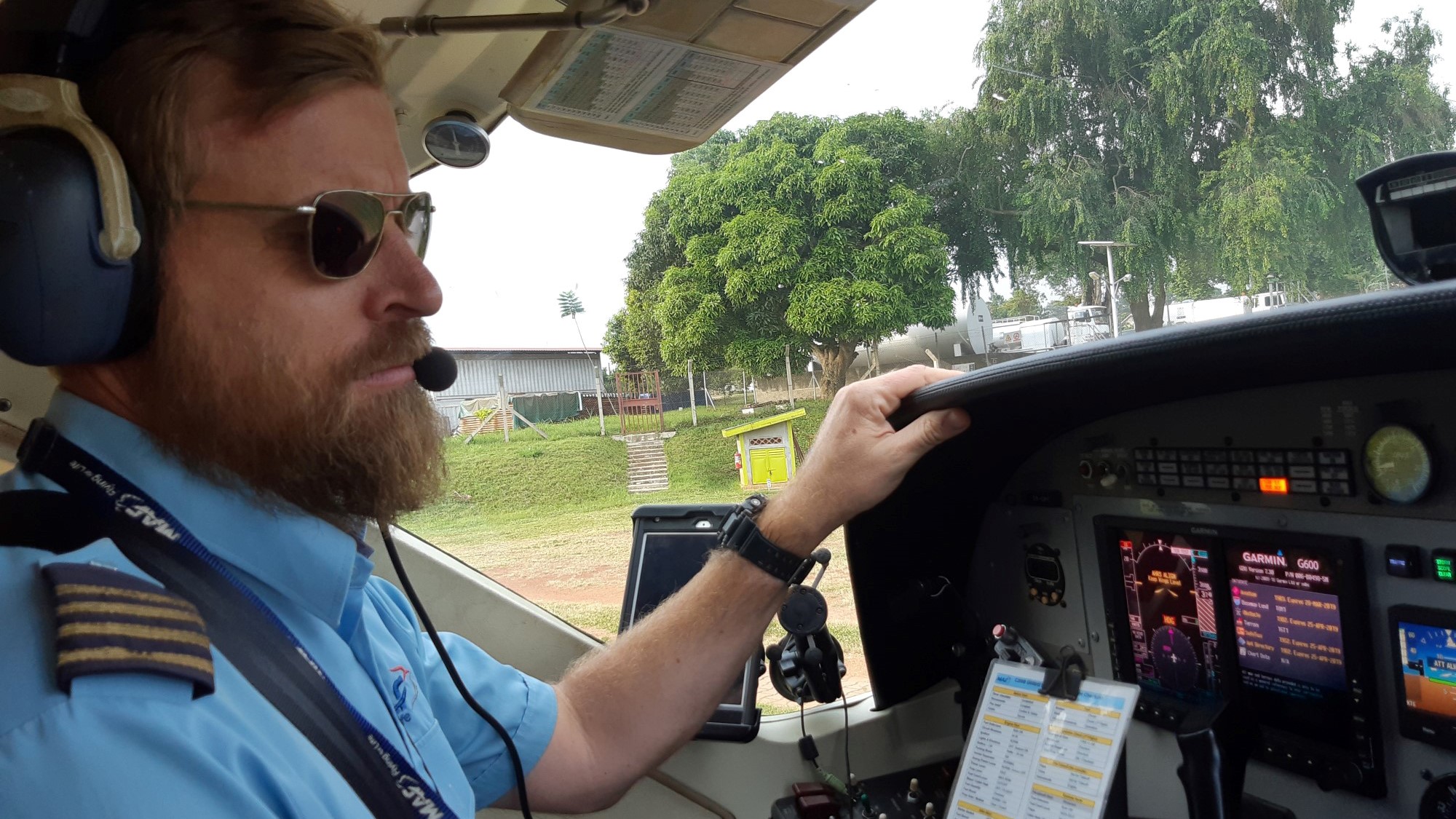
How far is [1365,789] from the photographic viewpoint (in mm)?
1097

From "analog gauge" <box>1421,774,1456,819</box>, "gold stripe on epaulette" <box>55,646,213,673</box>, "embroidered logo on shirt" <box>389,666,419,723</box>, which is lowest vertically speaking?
"analog gauge" <box>1421,774,1456,819</box>

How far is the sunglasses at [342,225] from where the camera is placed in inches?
32.5

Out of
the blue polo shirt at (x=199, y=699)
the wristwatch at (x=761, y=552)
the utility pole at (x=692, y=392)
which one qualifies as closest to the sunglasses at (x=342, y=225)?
the blue polo shirt at (x=199, y=699)

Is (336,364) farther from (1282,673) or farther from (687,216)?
(687,216)

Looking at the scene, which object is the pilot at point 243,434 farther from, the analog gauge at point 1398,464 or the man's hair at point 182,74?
the analog gauge at point 1398,464

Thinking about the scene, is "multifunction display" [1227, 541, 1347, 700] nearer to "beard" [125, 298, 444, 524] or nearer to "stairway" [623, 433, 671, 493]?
"beard" [125, 298, 444, 524]

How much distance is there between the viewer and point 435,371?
96cm

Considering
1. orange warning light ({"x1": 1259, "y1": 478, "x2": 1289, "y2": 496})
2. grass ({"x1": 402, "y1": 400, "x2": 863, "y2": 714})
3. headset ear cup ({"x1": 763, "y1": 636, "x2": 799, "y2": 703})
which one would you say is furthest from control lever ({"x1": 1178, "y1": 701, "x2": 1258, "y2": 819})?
headset ear cup ({"x1": 763, "y1": 636, "x2": 799, "y2": 703})

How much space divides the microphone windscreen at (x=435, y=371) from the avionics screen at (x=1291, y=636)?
Answer: 1025mm

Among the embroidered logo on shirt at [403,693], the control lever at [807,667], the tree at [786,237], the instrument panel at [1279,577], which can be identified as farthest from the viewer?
the tree at [786,237]

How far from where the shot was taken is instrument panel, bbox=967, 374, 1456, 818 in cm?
104

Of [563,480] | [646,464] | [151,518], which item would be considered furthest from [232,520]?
[563,480]

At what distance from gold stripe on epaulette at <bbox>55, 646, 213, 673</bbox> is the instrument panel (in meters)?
1.18

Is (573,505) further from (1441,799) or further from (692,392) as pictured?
(1441,799)
